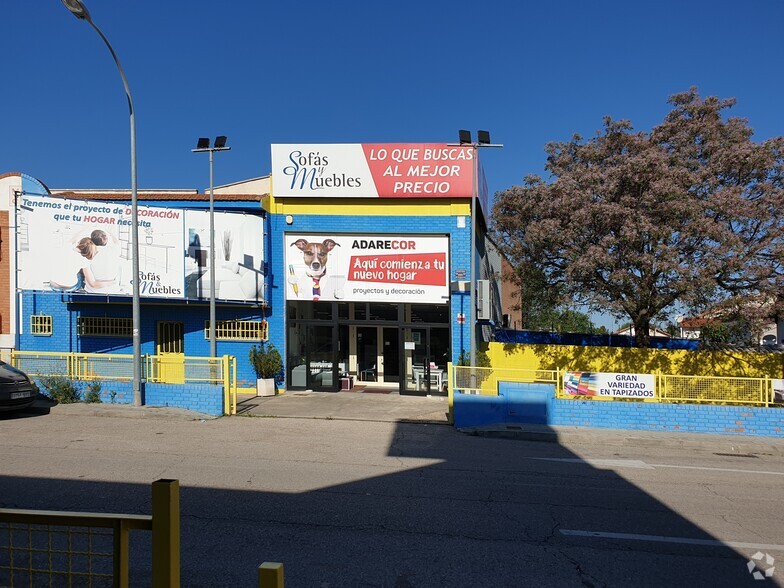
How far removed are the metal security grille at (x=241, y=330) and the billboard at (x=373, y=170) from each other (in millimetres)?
4229

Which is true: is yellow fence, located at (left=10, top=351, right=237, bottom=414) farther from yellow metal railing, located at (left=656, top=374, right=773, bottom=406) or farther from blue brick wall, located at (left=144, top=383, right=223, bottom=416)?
yellow metal railing, located at (left=656, top=374, right=773, bottom=406)

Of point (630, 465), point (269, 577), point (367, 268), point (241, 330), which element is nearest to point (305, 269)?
point (367, 268)

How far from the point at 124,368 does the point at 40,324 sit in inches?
250

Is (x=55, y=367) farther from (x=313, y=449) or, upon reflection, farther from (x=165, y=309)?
(x=313, y=449)

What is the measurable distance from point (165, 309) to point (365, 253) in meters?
6.74

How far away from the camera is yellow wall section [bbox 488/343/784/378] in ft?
61.0

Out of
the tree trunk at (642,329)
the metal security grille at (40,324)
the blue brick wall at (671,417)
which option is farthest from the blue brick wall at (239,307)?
the tree trunk at (642,329)

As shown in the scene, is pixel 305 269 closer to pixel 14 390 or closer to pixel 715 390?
pixel 14 390

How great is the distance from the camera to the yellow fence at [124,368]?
45.8 ft

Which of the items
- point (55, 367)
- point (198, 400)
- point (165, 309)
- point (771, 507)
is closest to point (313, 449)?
point (198, 400)

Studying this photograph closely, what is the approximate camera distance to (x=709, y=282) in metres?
13.8

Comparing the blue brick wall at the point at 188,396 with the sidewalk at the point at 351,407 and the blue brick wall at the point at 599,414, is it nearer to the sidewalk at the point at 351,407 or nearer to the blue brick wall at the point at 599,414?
the sidewalk at the point at 351,407

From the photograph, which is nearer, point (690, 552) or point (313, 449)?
point (690, 552)

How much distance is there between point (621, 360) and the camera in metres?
19.2
